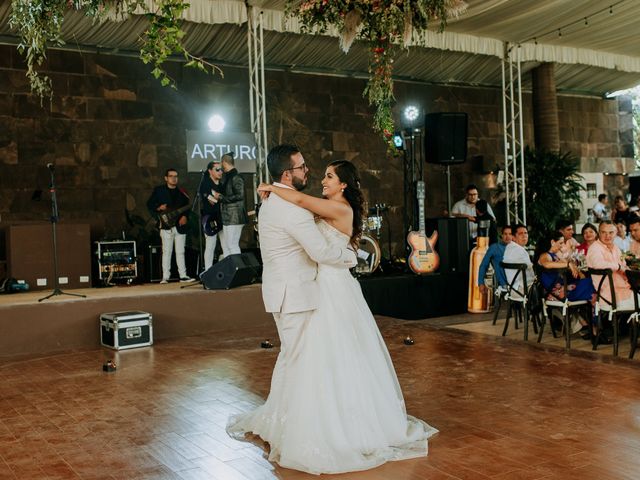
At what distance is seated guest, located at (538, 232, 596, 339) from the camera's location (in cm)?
679

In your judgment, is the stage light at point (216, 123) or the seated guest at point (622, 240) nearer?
the seated guest at point (622, 240)

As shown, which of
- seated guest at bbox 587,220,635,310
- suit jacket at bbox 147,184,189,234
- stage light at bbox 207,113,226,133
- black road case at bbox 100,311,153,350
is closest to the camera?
seated guest at bbox 587,220,635,310

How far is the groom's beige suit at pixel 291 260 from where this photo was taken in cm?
361

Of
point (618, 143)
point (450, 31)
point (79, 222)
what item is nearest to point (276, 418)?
point (79, 222)

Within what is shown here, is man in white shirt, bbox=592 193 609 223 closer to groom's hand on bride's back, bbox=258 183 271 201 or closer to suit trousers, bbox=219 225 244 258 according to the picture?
suit trousers, bbox=219 225 244 258

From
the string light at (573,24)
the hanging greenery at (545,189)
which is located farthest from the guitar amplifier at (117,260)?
the string light at (573,24)

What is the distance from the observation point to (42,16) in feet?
13.9

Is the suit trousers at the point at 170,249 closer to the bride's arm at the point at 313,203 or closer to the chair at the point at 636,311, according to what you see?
the chair at the point at 636,311

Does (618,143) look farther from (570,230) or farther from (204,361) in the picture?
(204,361)

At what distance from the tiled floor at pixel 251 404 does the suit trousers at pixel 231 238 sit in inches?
74.0

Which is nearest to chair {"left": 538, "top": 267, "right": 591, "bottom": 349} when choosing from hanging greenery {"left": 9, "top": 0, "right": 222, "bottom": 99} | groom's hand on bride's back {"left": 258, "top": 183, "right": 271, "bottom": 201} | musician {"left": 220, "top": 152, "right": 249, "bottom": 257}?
musician {"left": 220, "top": 152, "right": 249, "bottom": 257}

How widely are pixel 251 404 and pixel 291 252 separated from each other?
66.9 inches

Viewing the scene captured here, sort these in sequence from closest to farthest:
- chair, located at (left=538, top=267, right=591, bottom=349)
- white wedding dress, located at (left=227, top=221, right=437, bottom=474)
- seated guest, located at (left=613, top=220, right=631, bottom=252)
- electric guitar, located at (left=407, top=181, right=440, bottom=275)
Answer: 1. white wedding dress, located at (left=227, top=221, right=437, bottom=474)
2. chair, located at (left=538, top=267, right=591, bottom=349)
3. seated guest, located at (left=613, top=220, right=631, bottom=252)
4. electric guitar, located at (left=407, top=181, right=440, bottom=275)

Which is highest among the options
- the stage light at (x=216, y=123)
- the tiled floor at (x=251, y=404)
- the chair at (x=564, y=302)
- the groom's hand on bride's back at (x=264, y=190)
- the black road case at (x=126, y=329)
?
the stage light at (x=216, y=123)
